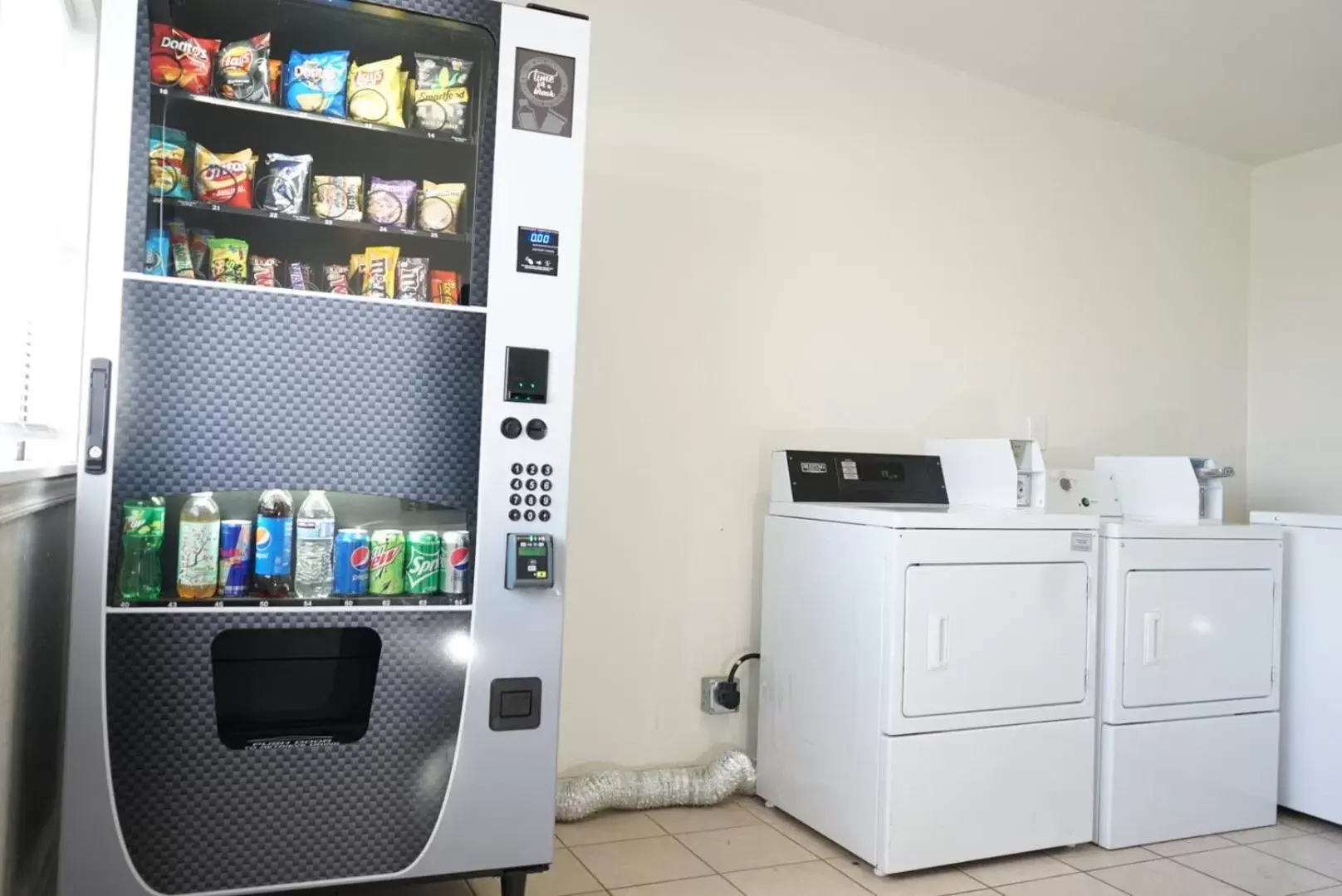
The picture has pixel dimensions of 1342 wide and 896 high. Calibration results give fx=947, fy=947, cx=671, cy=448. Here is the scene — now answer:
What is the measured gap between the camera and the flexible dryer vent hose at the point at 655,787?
2.71 metres

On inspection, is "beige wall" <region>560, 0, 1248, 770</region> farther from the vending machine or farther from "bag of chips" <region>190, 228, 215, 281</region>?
"bag of chips" <region>190, 228, 215, 281</region>

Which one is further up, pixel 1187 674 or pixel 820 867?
pixel 1187 674

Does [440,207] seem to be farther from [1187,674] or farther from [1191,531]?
[1187,674]

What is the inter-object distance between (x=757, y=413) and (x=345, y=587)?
5.23ft

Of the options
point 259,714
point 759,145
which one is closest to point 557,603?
point 259,714

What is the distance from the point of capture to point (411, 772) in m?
1.91

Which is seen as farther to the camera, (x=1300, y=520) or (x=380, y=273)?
(x=1300, y=520)

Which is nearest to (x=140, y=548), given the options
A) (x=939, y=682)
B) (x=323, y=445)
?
(x=323, y=445)

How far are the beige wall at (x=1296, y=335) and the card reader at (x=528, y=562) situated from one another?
3.62m

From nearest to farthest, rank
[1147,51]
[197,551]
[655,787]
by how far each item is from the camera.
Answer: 1. [197,551]
2. [655,787]
3. [1147,51]

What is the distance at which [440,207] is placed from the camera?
79.2 inches

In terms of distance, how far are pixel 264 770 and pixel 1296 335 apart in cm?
436

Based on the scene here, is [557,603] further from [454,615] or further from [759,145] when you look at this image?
[759,145]

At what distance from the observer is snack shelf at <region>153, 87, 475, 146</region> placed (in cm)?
182
